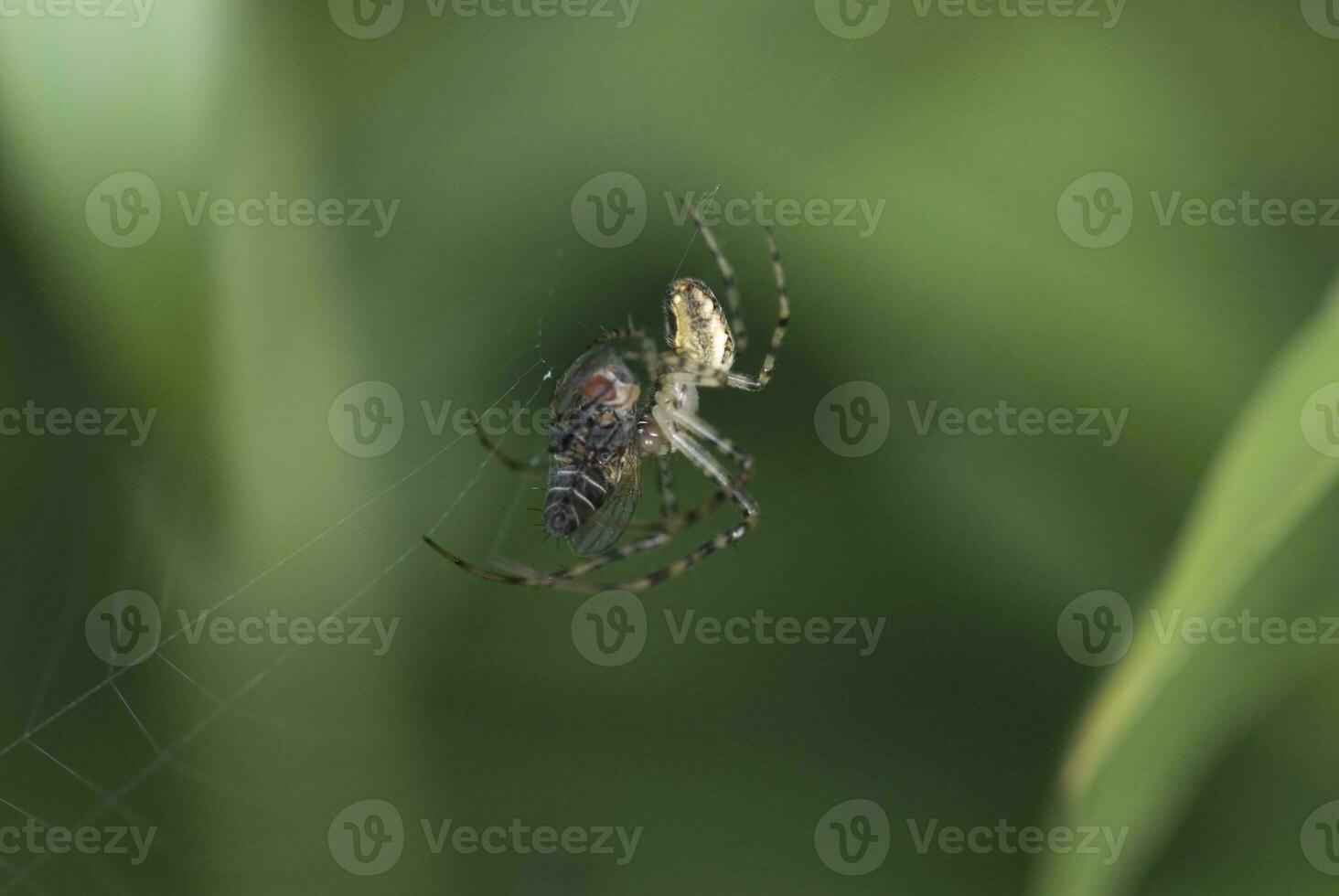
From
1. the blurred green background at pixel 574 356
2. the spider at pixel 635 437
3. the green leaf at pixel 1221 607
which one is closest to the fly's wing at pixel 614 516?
the spider at pixel 635 437

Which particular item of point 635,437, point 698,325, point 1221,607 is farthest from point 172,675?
point 1221,607

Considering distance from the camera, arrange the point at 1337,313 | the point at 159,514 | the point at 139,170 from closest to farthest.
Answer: the point at 1337,313
the point at 139,170
the point at 159,514

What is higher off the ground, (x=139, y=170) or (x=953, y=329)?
(x=953, y=329)

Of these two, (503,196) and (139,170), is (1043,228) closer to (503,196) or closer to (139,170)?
(503,196)

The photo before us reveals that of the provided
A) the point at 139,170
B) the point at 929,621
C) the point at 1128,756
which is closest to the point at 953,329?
the point at 929,621

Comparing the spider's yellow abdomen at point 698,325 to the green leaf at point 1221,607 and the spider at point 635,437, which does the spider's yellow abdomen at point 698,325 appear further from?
the green leaf at point 1221,607

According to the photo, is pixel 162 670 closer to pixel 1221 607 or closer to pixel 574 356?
pixel 574 356

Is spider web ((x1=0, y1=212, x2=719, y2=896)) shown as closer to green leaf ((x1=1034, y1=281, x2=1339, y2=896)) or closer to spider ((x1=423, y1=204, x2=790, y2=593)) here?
spider ((x1=423, y1=204, x2=790, y2=593))
